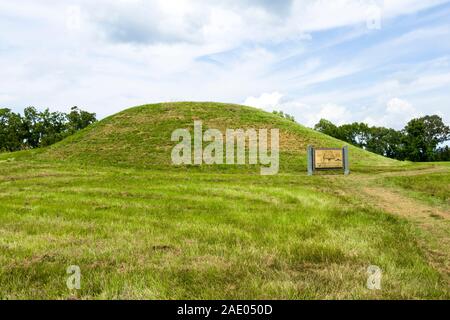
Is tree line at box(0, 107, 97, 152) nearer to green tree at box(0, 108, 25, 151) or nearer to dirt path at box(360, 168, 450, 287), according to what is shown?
green tree at box(0, 108, 25, 151)

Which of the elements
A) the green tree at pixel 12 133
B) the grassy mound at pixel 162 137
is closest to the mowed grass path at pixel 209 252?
the grassy mound at pixel 162 137

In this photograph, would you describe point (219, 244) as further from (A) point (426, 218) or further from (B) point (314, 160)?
(B) point (314, 160)

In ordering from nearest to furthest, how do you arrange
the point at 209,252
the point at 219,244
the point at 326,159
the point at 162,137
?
1. the point at 209,252
2. the point at 219,244
3. the point at 326,159
4. the point at 162,137

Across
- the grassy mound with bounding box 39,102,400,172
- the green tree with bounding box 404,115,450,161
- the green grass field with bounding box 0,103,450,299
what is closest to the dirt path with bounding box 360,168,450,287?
the green grass field with bounding box 0,103,450,299

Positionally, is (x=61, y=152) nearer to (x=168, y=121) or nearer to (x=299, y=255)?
(x=168, y=121)

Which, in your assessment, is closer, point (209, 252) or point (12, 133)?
point (209, 252)

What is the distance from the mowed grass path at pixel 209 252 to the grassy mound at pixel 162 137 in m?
25.2

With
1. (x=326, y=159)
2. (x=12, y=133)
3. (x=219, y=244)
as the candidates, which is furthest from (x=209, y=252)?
(x=12, y=133)

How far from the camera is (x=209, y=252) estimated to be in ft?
23.7

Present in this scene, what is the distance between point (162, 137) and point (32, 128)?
71.7 metres

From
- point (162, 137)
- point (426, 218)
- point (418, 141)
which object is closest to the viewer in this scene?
point (426, 218)

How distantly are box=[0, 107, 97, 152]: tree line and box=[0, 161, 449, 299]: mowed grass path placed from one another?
3802 inches

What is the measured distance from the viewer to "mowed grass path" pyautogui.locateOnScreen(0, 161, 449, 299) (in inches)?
211

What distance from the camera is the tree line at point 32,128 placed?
3871 inches
